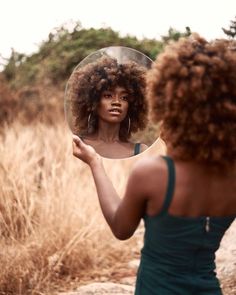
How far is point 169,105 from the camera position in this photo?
2139 millimetres

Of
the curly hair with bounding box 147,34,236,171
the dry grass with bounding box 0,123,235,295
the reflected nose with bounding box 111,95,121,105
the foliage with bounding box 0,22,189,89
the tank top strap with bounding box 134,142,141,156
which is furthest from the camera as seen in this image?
the foliage with bounding box 0,22,189,89

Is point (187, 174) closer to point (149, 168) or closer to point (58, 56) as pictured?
point (149, 168)

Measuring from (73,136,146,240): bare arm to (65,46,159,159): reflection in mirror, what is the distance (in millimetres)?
253

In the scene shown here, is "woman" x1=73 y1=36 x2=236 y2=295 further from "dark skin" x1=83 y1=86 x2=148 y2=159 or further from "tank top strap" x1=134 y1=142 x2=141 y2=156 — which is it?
"tank top strap" x1=134 y1=142 x2=141 y2=156

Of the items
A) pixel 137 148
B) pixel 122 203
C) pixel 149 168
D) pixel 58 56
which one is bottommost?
pixel 122 203

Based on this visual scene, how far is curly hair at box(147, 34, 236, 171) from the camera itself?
6.91 ft

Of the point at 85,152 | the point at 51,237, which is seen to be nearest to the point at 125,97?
the point at 85,152

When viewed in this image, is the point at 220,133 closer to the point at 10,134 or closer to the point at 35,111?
the point at 10,134

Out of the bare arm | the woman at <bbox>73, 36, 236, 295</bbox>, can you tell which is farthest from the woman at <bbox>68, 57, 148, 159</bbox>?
the woman at <bbox>73, 36, 236, 295</bbox>

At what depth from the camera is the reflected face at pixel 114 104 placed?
269 cm

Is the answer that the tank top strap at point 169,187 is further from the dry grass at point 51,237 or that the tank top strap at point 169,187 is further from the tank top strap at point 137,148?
the dry grass at point 51,237

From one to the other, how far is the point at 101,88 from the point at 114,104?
0.27 feet

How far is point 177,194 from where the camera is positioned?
6.98ft

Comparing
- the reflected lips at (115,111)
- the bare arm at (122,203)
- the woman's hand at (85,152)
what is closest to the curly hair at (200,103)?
the bare arm at (122,203)
